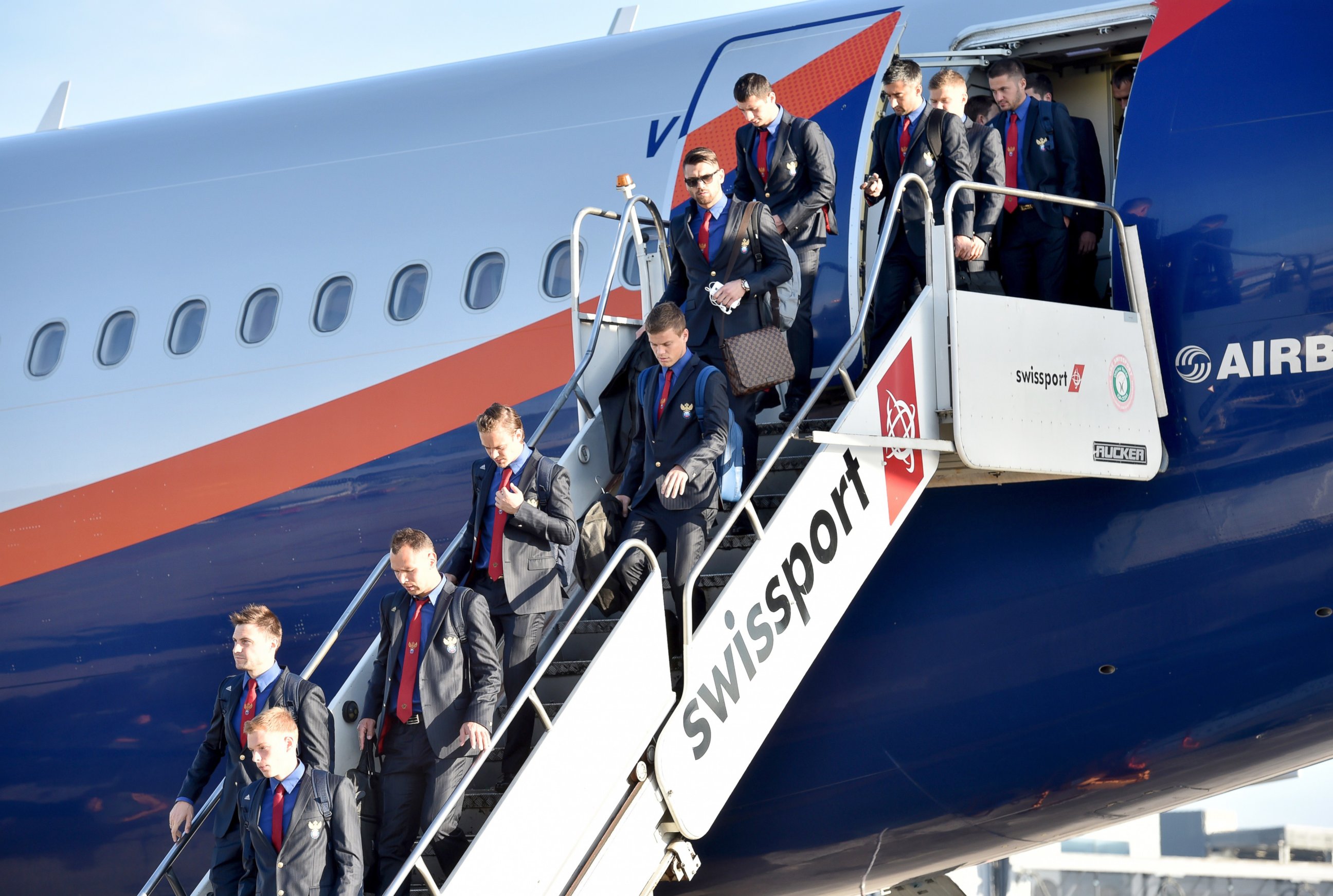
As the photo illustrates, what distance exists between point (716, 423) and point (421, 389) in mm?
2900

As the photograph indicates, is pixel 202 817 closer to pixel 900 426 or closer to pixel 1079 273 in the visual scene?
pixel 900 426

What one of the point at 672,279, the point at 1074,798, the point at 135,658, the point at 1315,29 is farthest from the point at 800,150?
the point at 135,658

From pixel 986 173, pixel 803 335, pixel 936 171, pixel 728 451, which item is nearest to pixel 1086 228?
pixel 986 173

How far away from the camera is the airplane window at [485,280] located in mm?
8078

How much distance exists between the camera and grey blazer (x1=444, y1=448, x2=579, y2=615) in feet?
19.0

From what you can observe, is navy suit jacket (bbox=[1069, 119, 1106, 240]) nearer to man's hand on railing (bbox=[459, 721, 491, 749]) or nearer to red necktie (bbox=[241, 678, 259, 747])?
man's hand on railing (bbox=[459, 721, 491, 749])

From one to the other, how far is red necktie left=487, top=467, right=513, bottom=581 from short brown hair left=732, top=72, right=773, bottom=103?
204 cm

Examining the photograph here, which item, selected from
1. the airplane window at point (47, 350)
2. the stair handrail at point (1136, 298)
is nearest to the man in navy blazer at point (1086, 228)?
the stair handrail at point (1136, 298)

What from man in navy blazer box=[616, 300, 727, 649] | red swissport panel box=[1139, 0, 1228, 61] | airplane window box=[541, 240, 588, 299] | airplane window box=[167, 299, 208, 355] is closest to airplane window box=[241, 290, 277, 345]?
airplane window box=[167, 299, 208, 355]

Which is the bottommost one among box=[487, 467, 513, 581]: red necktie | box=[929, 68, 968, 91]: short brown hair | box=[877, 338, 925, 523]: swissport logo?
box=[487, 467, 513, 581]: red necktie

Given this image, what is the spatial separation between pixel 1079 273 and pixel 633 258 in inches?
93.9

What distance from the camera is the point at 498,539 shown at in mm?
5879

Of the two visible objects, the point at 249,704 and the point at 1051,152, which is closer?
the point at 249,704

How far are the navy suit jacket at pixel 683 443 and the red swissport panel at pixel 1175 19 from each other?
2.69 metres
